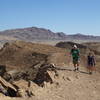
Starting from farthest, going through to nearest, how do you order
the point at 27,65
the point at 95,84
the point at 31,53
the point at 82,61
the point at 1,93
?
the point at 31,53
the point at 27,65
the point at 82,61
the point at 95,84
the point at 1,93

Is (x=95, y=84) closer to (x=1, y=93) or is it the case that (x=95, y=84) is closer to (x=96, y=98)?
(x=96, y=98)

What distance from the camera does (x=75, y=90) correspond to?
14383 millimetres

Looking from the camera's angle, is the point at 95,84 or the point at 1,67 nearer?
the point at 95,84

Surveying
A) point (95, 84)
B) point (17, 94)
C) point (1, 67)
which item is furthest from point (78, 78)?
point (1, 67)

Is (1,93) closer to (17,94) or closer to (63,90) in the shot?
(17,94)

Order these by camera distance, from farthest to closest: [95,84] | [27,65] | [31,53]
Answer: [31,53] → [27,65] → [95,84]

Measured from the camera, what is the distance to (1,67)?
26531 mm

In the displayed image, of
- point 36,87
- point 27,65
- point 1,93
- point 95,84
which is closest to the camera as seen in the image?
point 1,93

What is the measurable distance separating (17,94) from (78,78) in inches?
173

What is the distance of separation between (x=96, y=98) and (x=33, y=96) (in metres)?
2.80

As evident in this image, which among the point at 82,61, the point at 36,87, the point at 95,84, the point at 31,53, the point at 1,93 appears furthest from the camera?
the point at 31,53

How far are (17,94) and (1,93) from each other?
72cm

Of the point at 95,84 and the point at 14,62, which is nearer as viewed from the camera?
the point at 95,84

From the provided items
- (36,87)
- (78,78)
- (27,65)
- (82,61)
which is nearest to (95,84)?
(78,78)
